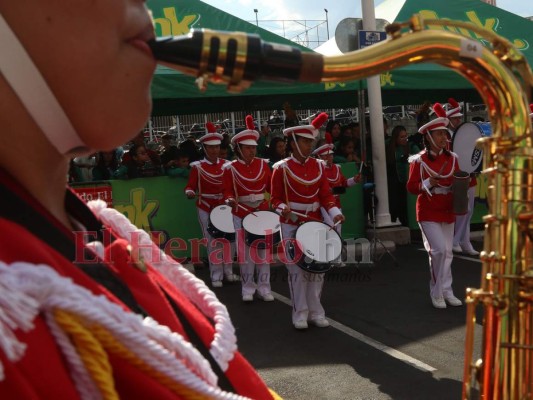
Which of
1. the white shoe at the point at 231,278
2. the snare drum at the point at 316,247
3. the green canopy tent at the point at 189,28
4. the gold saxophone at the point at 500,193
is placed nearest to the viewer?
the gold saxophone at the point at 500,193

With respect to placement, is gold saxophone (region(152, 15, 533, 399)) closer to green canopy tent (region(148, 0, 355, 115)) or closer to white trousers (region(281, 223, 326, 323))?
white trousers (region(281, 223, 326, 323))

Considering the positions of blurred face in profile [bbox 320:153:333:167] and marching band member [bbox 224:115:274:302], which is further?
blurred face in profile [bbox 320:153:333:167]

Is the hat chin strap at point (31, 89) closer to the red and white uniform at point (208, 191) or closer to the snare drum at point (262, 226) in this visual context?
the snare drum at point (262, 226)

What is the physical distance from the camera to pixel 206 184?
7754mm

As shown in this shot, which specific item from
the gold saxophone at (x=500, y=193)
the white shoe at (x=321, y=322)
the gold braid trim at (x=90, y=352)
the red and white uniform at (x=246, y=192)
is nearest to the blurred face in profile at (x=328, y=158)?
the red and white uniform at (x=246, y=192)

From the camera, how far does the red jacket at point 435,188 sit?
6.13 m

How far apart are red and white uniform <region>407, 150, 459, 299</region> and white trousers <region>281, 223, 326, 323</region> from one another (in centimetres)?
124

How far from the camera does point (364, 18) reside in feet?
28.7

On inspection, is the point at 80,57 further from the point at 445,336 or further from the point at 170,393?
the point at 445,336

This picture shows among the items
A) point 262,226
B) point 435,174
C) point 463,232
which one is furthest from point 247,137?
point 463,232

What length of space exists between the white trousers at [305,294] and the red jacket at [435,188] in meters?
1.39

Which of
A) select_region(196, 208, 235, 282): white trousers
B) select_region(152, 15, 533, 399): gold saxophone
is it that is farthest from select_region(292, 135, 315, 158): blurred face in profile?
select_region(152, 15, 533, 399): gold saxophone

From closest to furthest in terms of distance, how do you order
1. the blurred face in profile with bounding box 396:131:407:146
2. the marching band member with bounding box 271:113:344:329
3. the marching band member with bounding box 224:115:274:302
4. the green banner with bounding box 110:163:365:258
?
the marching band member with bounding box 271:113:344:329 < the marching band member with bounding box 224:115:274:302 < the green banner with bounding box 110:163:365:258 < the blurred face in profile with bounding box 396:131:407:146

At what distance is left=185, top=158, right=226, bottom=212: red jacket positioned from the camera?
25.3ft
